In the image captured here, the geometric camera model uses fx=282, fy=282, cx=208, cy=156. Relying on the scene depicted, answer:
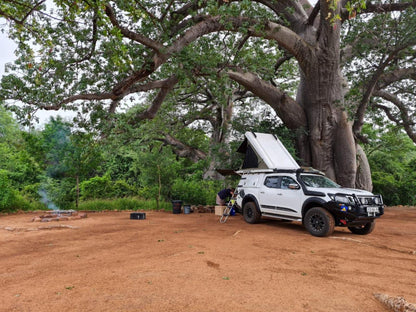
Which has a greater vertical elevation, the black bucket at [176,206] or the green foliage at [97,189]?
the green foliage at [97,189]

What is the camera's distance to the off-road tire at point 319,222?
307 inches

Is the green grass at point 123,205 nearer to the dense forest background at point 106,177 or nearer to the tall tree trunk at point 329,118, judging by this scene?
the dense forest background at point 106,177

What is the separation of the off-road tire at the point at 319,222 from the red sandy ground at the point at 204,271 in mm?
267

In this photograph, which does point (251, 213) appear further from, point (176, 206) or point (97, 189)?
point (97, 189)

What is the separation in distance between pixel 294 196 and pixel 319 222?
1.10 metres

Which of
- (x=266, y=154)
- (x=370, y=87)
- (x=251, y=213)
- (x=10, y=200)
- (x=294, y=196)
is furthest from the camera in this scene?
(x=10, y=200)

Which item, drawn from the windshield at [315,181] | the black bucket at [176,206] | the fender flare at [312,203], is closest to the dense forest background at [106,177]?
the black bucket at [176,206]

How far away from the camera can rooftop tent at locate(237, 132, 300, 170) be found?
10.4 meters

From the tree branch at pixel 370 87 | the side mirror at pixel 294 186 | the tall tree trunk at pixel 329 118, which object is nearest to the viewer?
the side mirror at pixel 294 186

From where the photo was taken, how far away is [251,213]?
10.3 m

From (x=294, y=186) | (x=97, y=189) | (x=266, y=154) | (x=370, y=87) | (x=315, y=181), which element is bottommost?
(x=97, y=189)

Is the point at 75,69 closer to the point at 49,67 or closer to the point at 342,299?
the point at 49,67

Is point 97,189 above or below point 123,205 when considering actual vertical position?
above

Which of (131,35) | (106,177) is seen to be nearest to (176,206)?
(106,177)
